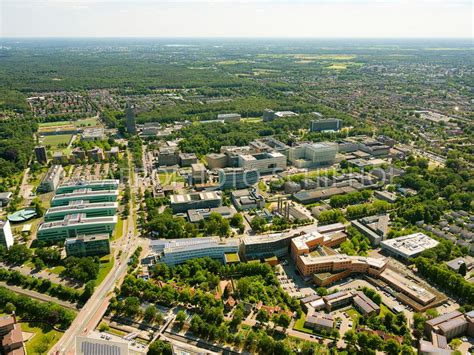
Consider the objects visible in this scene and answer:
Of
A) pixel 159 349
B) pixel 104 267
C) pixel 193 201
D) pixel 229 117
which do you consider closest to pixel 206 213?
pixel 193 201

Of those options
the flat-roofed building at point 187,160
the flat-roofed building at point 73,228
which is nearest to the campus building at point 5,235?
the flat-roofed building at point 73,228

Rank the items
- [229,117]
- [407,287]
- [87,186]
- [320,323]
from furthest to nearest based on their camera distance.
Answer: [229,117] → [87,186] → [407,287] → [320,323]

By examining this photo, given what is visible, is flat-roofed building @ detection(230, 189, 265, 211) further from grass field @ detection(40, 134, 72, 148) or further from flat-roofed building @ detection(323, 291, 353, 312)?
grass field @ detection(40, 134, 72, 148)

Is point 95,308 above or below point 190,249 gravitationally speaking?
below

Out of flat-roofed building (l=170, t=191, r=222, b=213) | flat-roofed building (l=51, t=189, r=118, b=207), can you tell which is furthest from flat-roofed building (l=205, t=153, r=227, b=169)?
flat-roofed building (l=51, t=189, r=118, b=207)

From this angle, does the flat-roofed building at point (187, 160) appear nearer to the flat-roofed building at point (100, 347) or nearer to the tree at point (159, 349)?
the tree at point (159, 349)

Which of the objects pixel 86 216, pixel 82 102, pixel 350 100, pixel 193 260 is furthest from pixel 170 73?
pixel 193 260

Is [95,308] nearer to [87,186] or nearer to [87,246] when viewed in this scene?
[87,246]

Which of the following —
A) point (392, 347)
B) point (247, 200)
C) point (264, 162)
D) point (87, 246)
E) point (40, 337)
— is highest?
point (264, 162)
